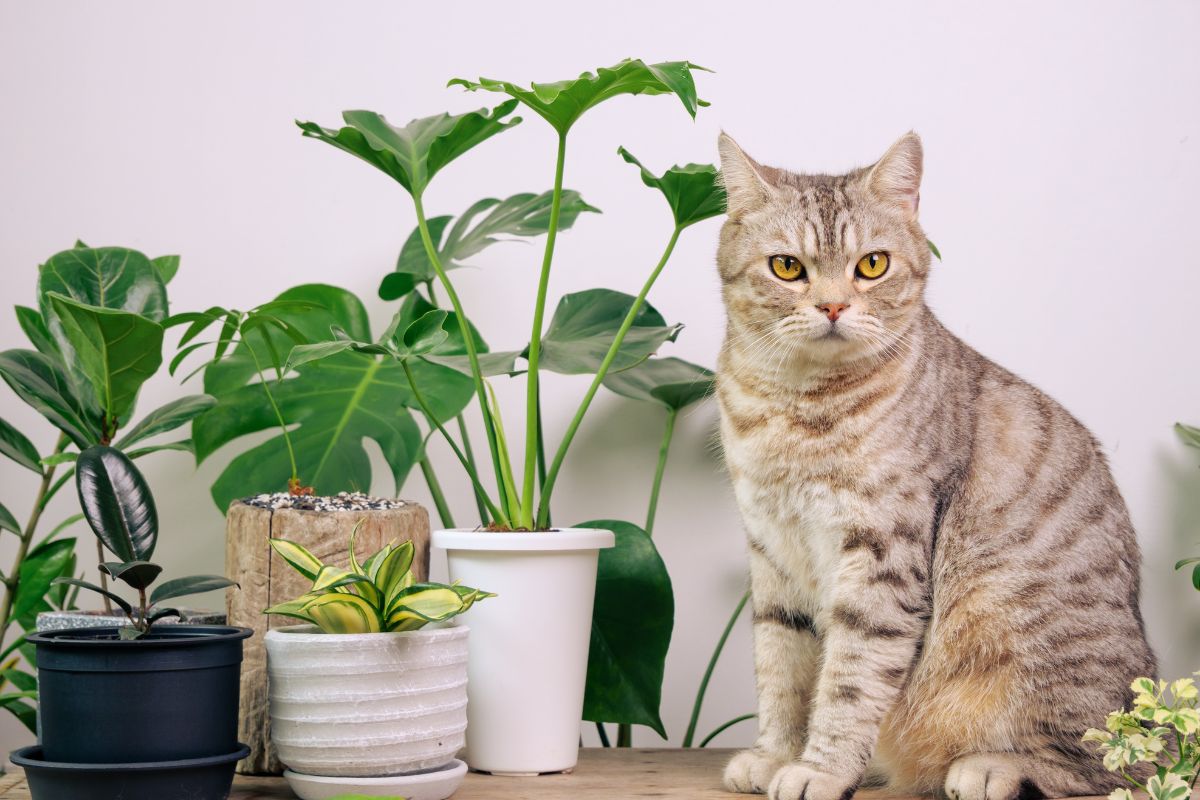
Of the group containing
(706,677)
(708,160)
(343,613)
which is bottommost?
(706,677)

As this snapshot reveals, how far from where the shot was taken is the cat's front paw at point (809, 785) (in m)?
1.12

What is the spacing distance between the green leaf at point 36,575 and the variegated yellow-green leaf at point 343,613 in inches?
23.3

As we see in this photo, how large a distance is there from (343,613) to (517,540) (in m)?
0.23

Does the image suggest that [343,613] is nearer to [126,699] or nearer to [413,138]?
[126,699]

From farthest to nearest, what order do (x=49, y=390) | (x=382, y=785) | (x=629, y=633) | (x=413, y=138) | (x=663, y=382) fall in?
(x=663, y=382)
(x=629, y=633)
(x=413, y=138)
(x=49, y=390)
(x=382, y=785)

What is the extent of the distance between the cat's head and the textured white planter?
355 mm

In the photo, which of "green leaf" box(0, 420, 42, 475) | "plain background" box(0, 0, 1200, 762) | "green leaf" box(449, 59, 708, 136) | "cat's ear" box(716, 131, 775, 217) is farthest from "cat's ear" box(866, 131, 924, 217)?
"green leaf" box(0, 420, 42, 475)

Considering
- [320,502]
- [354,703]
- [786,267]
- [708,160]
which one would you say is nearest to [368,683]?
[354,703]

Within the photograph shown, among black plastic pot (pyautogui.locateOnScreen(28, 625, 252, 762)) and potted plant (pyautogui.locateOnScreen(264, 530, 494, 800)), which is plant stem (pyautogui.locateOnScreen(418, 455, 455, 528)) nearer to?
potted plant (pyautogui.locateOnScreen(264, 530, 494, 800))

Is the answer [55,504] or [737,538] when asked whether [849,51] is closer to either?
[737,538]

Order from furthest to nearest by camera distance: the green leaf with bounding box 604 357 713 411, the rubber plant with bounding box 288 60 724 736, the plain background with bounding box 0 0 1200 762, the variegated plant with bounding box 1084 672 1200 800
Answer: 1. the plain background with bounding box 0 0 1200 762
2. the green leaf with bounding box 604 357 713 411
3. the rubber plant with bounding box 288 60 724 736
4. the variegated plant with bounding box 1084 672 1200 800

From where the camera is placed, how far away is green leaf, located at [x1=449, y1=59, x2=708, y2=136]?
1130 millimetres

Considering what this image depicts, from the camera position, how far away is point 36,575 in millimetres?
1518

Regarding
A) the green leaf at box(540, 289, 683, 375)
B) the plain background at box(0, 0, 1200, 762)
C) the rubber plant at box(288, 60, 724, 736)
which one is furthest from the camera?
the plain background at box(0, 0, 1200, 762)
